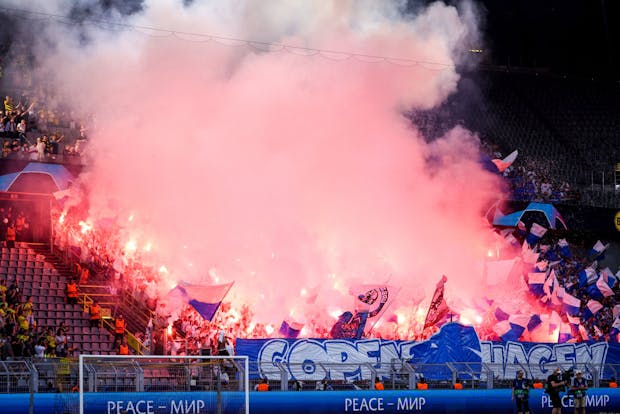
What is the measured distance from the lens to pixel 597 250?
41.5 metres

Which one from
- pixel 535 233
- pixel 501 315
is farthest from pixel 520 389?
pixel 535 233

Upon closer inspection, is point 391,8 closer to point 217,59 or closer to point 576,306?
point 217,59

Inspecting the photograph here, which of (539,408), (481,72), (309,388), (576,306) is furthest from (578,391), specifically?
(481,72)

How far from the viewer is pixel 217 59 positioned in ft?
114

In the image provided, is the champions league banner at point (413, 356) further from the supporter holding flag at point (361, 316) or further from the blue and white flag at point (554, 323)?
the supporter holding flag at point (361, 316)

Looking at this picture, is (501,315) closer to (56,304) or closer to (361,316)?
(361,316)

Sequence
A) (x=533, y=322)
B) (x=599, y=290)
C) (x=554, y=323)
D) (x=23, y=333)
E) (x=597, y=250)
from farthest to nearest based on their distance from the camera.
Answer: (x=597, y=250) < (x=599, y=290) < (x=554, y=323) < (x=533, y=322) < (x=23, y=333)

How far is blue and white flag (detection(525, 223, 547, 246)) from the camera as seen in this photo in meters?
38.9

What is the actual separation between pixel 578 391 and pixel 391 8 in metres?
17.0

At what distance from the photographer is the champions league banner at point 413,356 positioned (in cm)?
2470

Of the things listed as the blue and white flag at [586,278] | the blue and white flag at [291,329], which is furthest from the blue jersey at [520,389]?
the blue and white flag at [586,278]

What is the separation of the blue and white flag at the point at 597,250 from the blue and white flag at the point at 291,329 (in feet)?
55.3

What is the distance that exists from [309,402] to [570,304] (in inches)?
572

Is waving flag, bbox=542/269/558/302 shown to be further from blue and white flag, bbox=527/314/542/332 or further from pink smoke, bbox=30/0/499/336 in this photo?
blue and white flag, bbox=527/314/542/332
